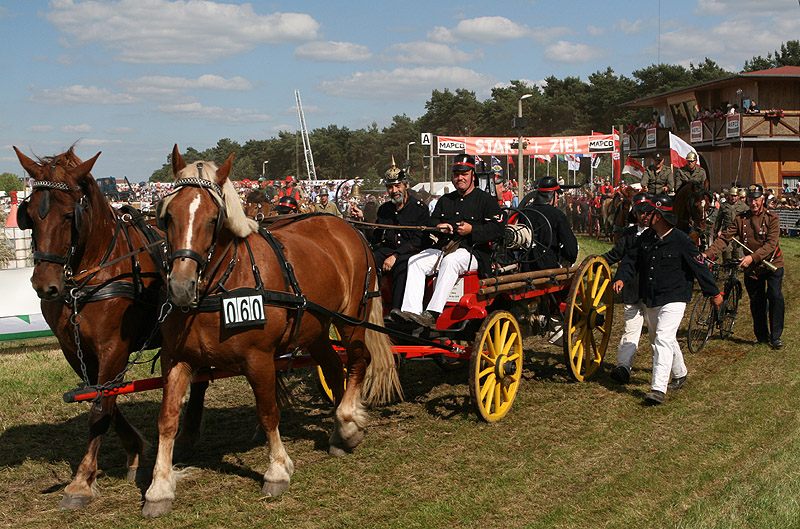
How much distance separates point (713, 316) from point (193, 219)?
7.70 metres

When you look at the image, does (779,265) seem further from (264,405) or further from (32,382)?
(32,382)

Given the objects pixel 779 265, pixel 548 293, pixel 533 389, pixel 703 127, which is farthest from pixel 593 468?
pixel 703 127

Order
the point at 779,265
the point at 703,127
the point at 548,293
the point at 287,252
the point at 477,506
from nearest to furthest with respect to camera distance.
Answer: the point at 477,506 < the point at 287,252 < the point at 548,293 < the point at 779,265 < the point at 703,127

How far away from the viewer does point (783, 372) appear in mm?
8281

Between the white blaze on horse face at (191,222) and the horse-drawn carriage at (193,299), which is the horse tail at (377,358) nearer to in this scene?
the horse-drawn carriage at (193,299)

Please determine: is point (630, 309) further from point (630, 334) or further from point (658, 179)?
point (658, 179)

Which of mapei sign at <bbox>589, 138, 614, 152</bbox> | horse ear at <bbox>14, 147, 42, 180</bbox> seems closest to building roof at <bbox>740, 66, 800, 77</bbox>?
mapei sign at <bbox>589, 138, 614, 152</bbox>

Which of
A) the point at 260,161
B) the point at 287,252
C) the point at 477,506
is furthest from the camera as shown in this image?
the point at 260,161

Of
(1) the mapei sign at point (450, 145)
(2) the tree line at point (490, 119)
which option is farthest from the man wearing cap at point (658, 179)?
(2) the tree line at point (490, 119)

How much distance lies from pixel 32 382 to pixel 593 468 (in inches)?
250

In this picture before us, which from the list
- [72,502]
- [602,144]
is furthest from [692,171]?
[602,144]

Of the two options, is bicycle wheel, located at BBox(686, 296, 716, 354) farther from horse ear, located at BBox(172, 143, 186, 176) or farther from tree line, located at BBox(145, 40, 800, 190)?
tree line, located at BBox(145, 40, 800, 190)

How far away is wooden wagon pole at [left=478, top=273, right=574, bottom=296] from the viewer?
686 cm

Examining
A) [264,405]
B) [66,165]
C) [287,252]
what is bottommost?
[264,405]
